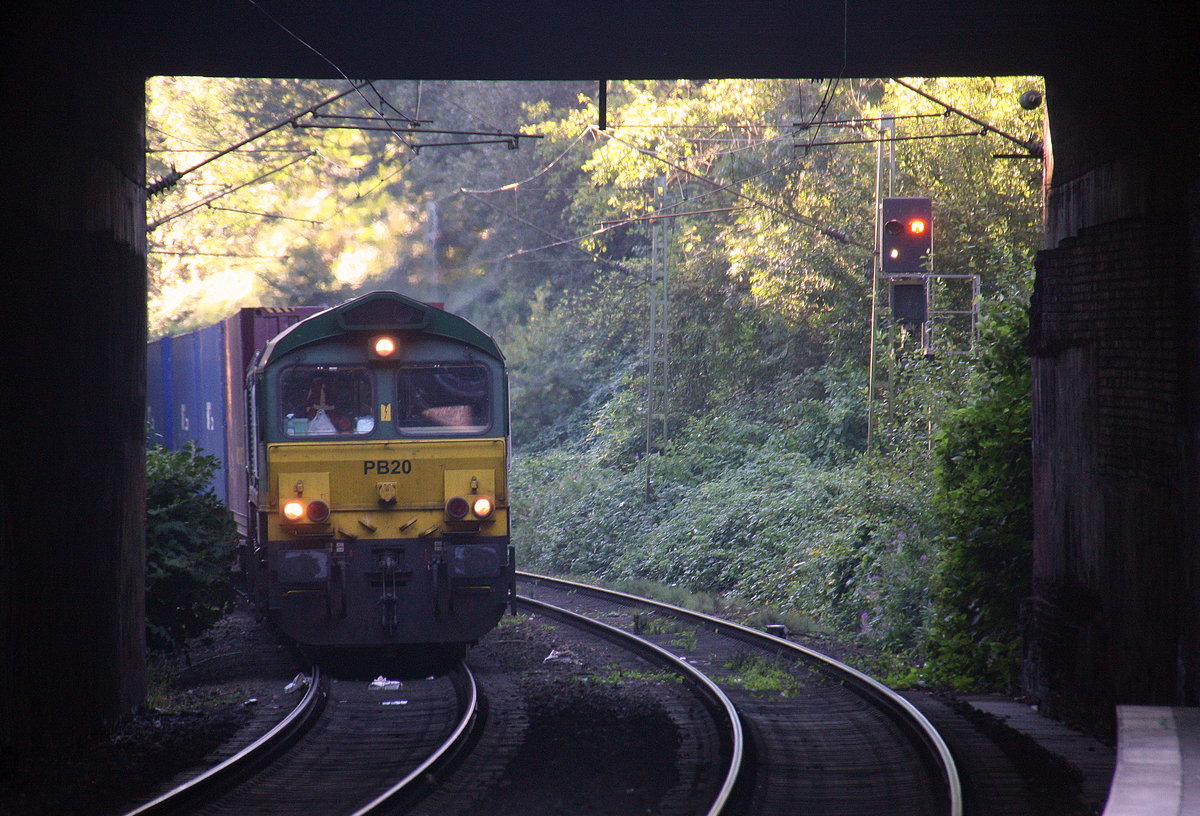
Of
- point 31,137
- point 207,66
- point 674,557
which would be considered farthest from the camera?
point 674,557

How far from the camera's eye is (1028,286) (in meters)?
11.3

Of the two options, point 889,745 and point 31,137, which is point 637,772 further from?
point 31,137

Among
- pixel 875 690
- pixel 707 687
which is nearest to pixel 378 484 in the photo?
pixel 707 687

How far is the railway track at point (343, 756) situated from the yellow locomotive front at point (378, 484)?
2.23 feet

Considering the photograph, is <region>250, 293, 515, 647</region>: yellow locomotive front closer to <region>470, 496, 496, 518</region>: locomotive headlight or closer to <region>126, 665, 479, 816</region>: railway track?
<region>470, 496, 496, 518</region>: locomotive headlight

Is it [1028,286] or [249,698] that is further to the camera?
[1028,286]

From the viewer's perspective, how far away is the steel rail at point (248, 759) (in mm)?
6793

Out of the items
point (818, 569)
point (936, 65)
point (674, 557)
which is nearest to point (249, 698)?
point (936, 65)

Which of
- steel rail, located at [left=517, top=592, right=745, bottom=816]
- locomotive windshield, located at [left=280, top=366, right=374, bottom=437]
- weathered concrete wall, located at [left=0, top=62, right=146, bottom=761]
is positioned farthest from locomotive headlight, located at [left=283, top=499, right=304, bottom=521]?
steel rail, located at [left=517, top=592, right=745, bottom=816]

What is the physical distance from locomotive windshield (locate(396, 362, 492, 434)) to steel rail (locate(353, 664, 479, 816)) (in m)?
2.27

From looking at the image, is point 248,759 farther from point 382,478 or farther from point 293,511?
point 382,478

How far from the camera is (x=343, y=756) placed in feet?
27.5

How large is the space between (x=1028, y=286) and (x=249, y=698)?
25.8 ft

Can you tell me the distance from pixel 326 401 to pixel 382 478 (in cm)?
86
